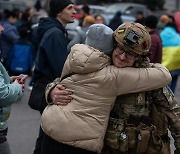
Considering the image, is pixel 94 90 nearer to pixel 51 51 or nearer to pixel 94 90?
pixel 94 90

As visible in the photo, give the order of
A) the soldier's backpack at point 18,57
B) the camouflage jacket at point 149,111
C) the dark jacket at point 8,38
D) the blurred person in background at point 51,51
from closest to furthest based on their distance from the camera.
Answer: the camouflage jacket at point 149,111 → the blurred person in background at point 51,51 → the soldier's backpack at point 18,57 → the dark jacket at point 8,38

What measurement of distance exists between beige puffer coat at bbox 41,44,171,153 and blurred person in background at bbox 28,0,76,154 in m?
1.18

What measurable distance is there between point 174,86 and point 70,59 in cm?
581

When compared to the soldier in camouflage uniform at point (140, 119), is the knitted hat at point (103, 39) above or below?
above

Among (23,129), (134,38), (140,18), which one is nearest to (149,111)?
(134,38)

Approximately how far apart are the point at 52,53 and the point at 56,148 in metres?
1.33

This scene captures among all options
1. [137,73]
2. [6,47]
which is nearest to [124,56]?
[137,73]

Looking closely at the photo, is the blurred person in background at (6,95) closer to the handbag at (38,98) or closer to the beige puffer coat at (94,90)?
the handbag at (38,98)

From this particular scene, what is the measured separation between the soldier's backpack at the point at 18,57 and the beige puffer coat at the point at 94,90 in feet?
25.1

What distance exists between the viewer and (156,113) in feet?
10.2

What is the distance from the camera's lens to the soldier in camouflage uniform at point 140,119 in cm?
300

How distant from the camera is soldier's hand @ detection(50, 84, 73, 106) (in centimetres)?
→ 308

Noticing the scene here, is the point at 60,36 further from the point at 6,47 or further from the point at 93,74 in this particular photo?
the point at 6,47

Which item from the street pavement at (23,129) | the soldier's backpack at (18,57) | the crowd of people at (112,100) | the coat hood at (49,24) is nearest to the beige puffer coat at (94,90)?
the crowd of people at (112,100)
